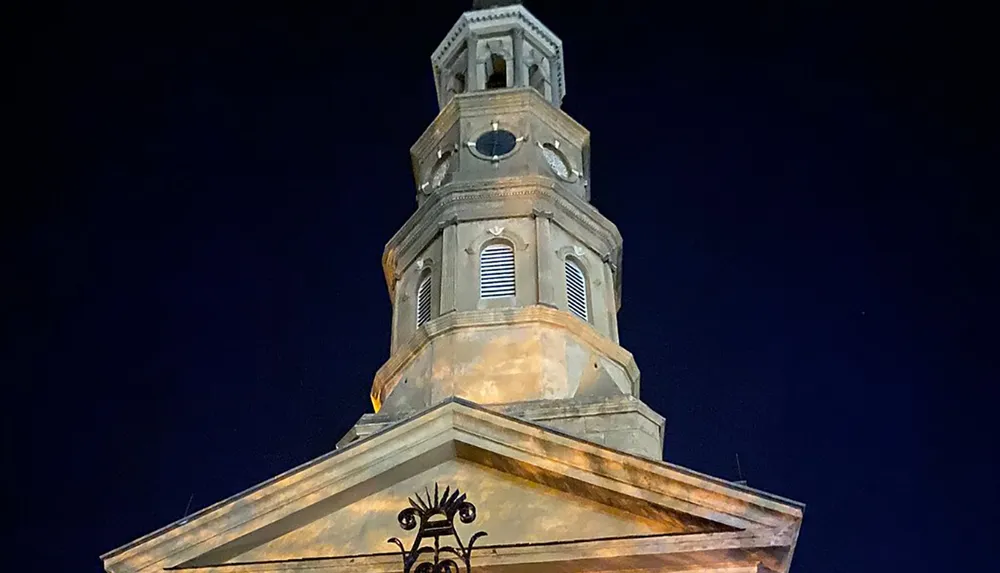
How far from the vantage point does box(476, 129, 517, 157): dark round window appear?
2934cm

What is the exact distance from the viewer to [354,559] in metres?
16.5

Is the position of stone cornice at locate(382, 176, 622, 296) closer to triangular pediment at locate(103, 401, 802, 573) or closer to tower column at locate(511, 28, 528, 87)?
tower column at locate(511, 28, 528, 87)

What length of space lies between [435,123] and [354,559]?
56.0 feet

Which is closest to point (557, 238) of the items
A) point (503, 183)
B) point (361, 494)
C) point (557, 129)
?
point (503, 183)

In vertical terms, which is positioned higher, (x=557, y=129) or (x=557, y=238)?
(x=557, y=129)

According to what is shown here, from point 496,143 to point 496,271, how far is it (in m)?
4.66

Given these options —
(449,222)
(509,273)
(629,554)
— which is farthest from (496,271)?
(629,554)

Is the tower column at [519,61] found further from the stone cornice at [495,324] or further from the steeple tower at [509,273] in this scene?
the stone cornice at [495,324]

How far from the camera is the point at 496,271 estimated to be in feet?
86.3

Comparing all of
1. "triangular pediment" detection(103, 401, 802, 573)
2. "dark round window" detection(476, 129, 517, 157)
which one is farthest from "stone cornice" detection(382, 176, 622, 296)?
"triangular pediment" detection(103, 401, 802, 573)

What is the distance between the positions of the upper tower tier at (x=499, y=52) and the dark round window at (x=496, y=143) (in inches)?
140

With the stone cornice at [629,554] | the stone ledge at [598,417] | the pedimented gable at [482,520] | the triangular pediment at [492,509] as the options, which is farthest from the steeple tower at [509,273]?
the stone cornice at [629,554]

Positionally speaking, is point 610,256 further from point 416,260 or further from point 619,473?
point 619,473

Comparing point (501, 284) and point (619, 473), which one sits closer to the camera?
point (619, 473)
